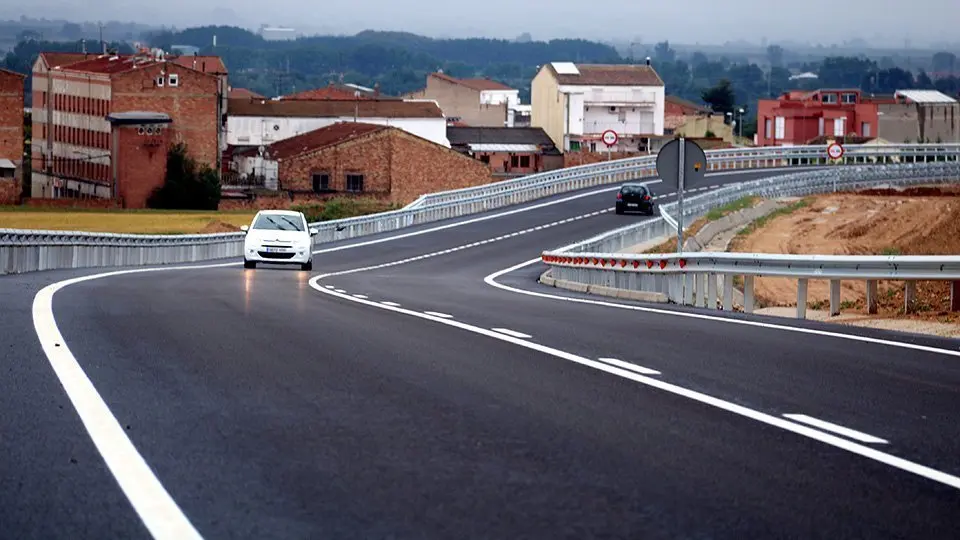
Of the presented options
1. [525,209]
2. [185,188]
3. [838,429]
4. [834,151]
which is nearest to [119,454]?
[838,429]

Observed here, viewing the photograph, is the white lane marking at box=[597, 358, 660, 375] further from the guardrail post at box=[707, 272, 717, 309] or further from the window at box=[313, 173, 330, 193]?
the window at box=[313, 173, 330, 193]

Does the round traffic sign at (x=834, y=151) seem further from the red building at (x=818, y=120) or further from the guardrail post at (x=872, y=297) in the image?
the guardrail post at (x=872, y=297)

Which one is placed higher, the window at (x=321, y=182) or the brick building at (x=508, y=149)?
the brick building at (x=508, y=149)

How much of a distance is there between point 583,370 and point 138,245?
131 ft

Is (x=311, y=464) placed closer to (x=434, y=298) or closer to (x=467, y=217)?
(x=434, y=298)

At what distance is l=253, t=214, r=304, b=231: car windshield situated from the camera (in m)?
42.1

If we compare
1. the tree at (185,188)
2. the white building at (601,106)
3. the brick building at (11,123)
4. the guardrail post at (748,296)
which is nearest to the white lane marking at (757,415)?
the guardrail post at (748,296)

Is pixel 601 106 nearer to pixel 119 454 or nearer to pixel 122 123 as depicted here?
pixel 122 123

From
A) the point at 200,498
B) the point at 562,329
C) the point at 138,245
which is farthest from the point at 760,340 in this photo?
the point at 138,245

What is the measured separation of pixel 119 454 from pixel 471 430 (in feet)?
6.22

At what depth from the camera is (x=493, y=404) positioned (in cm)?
1001

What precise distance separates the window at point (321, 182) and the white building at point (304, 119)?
23.3 metres

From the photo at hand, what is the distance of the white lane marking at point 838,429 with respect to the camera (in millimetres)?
8711

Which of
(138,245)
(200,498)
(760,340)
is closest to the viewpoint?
(200,498)
